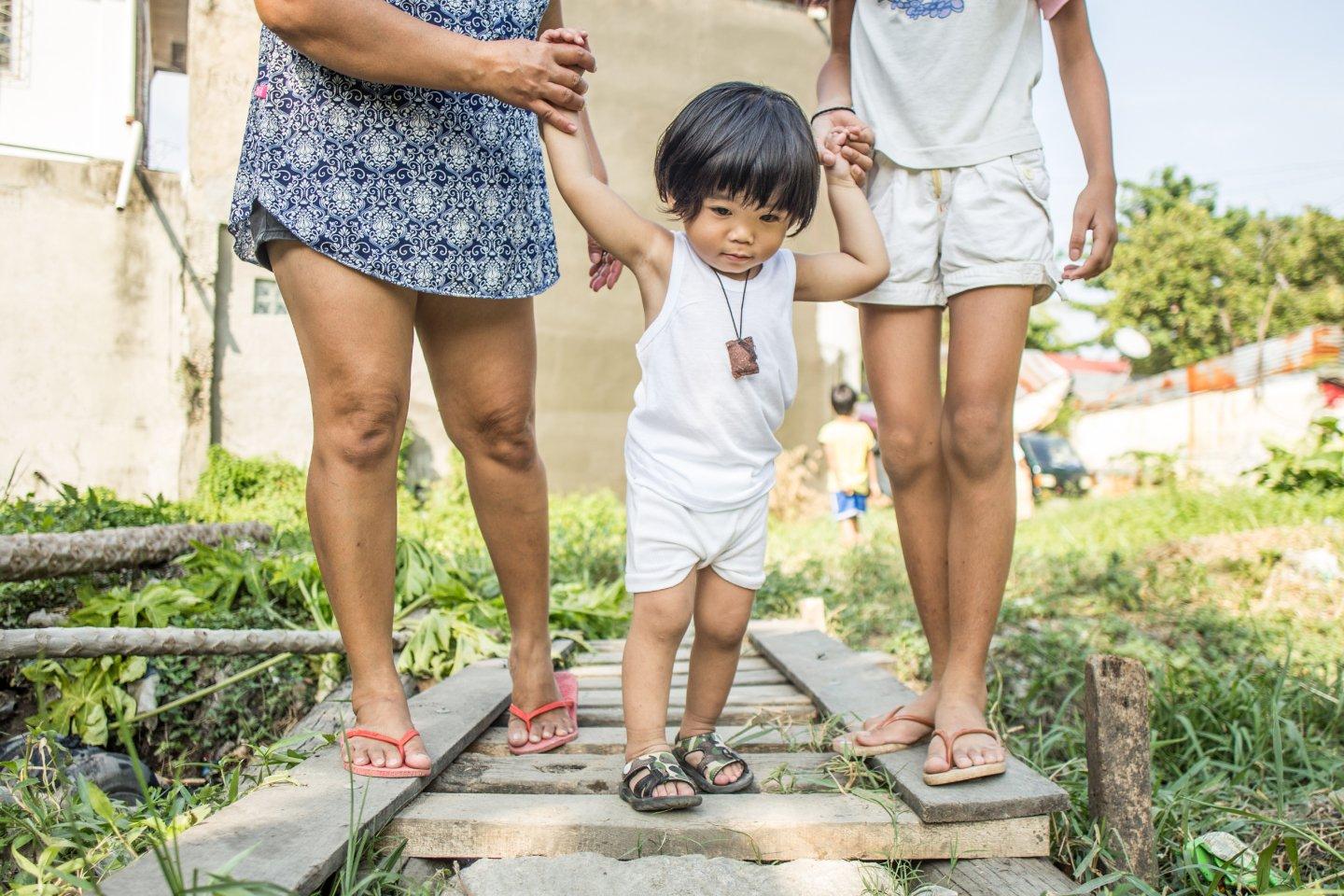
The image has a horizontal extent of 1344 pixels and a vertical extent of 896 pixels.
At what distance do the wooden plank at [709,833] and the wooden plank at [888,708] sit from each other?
31 mm

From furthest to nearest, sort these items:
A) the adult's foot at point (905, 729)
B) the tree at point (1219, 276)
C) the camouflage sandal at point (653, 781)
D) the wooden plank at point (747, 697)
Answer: the tree at point (1219, 276) → the wooden plank at point (747, 697) → the adult's foot at point (905, 729) → the camouflage sandal at point (653, 781)

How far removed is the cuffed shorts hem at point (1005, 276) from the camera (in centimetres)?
190

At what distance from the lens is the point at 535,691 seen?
216 cm

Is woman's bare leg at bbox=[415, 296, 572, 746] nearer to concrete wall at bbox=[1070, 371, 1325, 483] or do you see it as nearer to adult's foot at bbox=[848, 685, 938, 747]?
adult's foot at bbox=[848, 685, 938, 747]

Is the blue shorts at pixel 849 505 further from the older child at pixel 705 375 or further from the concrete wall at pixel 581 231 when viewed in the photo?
the older child at pixel 705 375

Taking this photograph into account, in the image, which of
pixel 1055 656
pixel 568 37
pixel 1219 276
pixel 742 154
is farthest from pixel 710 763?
pixel 1219 276

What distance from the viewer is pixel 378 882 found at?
1485mm

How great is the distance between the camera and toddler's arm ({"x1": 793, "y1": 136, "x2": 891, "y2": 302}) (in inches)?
77.8

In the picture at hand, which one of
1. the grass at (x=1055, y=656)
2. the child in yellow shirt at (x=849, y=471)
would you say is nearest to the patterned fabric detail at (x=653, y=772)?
the grass at (x=1055, y=656)

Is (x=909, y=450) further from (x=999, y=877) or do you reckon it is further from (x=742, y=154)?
(x=999, y=877)

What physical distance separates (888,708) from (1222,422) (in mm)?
19906

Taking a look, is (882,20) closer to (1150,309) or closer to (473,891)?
(473,891)

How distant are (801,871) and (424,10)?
1.67 metres

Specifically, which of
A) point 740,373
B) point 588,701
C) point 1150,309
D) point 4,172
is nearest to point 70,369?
point 4,172
